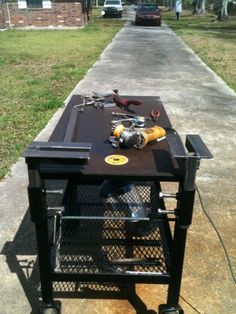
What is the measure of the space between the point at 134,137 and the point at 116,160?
24cm

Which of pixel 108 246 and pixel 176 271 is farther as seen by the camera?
pixel 108 246

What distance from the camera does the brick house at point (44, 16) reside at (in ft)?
83.4

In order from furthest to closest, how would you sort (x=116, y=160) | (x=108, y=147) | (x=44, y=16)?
(x=44, y=16) < (x=108, y=147) < (x=116, y=160)

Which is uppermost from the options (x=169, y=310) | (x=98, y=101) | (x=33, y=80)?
(x=98, y=101)

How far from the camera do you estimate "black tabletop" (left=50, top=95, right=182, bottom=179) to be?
2137mm

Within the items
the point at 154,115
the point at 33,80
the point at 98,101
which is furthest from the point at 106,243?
the point at 33,80

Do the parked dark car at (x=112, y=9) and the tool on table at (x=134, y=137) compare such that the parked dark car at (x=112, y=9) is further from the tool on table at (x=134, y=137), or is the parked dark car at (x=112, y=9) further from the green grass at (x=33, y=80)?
the tool on table at (x=134, y=137)

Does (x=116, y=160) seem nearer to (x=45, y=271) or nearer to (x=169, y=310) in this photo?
(x=45, y=271)

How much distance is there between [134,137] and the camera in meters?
2.43

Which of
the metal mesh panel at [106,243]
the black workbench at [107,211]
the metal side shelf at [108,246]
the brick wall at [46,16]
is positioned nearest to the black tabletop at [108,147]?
the black workbench at [107,211]

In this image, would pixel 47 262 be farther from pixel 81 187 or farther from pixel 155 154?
pixel 81 187

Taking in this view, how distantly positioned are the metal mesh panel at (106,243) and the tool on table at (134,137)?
549 millimetres

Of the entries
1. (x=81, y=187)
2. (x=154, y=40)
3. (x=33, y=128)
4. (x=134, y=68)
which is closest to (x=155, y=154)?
(x=81, y=187)

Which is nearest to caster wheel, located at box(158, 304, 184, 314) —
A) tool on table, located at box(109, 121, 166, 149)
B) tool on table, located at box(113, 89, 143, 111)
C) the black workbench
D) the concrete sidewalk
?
the black workbench
